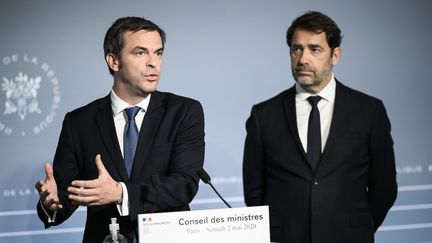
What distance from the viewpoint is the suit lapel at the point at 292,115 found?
3.43 m

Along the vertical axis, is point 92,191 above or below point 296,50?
below

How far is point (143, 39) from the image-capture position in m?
3.25

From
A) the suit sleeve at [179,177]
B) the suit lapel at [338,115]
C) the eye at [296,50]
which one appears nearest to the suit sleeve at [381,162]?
the suit lapel at [338,115]

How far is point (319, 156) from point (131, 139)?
3.19 feet

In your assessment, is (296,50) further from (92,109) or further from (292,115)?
(92,109)

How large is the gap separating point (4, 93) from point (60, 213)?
167 centimetres

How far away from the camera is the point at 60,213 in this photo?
2.97 meters

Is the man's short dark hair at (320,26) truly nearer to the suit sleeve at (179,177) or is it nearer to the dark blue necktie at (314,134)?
the dark blue necktie at (314,134)

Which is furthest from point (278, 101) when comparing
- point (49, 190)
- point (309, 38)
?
point (49, 190)

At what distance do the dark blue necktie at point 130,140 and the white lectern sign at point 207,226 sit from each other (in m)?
0.69

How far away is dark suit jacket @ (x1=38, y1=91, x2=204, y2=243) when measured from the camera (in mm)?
3020

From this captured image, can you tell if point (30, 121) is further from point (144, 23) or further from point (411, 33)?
point (411, 33)

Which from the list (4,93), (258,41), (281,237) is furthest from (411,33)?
(4,93)

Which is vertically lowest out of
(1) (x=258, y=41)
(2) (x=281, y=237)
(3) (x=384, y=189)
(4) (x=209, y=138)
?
(2) (x=281, y=237)
